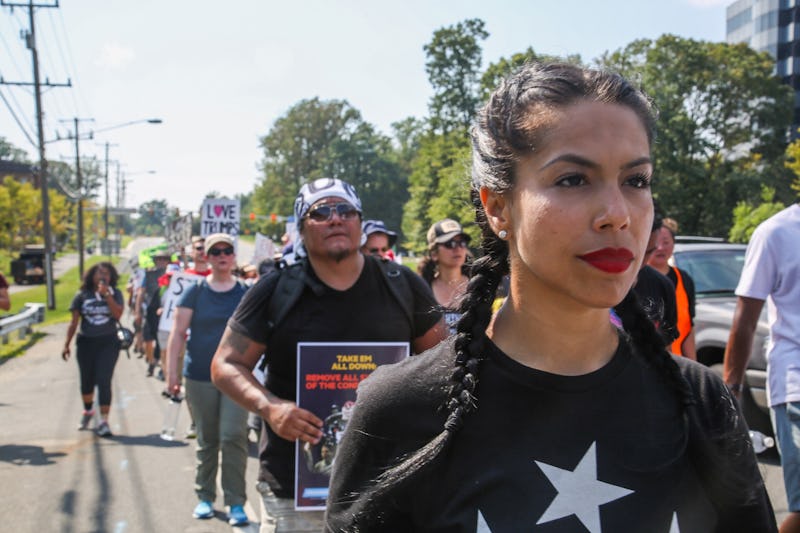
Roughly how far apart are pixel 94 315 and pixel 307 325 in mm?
7272

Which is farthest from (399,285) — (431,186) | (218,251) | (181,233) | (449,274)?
(431,186)

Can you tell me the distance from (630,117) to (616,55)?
47905 mm

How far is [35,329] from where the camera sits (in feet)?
83.1

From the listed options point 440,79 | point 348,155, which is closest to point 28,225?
point 440,79

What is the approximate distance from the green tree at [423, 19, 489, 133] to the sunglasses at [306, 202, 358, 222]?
174 ft

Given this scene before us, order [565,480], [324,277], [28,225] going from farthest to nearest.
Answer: [28,225], [324,277], [565,480]

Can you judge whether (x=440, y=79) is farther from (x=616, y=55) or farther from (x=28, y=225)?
(x=28, y=225)

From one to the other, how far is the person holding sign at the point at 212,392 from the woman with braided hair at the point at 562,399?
495 centimetres

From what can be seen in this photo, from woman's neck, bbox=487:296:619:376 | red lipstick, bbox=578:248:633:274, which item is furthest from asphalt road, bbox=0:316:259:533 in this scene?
red lipstick, bbox=578:248:633:274

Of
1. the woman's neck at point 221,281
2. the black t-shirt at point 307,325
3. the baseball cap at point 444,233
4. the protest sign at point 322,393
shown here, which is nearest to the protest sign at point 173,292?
the woman's neck at point 221,281

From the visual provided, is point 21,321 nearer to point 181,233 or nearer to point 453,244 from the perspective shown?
point 181,233

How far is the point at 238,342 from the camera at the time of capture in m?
3.58

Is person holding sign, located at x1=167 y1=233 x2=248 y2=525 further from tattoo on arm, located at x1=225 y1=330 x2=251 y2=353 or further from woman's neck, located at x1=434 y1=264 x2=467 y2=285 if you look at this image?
tattoo on arm, located at x1=225 y1=330 x2=251 y2=353

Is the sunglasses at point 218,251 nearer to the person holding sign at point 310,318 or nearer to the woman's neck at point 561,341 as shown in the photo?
the person holding sign at point 310,318
